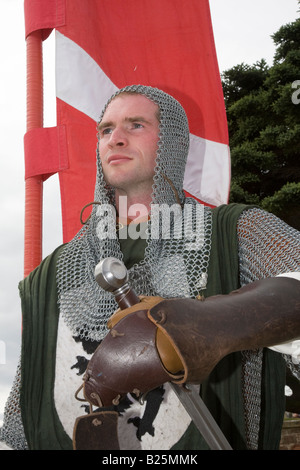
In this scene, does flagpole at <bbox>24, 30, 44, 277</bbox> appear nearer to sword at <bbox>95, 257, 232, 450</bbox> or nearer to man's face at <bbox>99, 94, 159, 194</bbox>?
man's face at <bbox>99, 94, 159, 194</bbox>

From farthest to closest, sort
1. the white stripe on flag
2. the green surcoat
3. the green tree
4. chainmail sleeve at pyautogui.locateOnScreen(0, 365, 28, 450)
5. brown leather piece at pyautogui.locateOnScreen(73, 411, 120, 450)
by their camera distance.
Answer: the green tree < the white stripe on flag < chainmail sleeve at pyautogui.locateOnScreen(0, 365, 28, 450) < the green surcoat < brown leather piece at pyautogui.locateOnScreen(73, 411, 120, 450)

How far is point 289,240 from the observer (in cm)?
214

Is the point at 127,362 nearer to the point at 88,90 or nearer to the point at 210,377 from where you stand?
the point at 210,377

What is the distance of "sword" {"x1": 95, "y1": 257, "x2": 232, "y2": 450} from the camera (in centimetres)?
140

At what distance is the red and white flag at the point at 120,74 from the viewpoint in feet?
13.9

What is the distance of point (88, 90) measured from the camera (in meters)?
4.45

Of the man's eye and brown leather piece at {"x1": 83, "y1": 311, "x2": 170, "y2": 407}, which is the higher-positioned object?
the man's eye

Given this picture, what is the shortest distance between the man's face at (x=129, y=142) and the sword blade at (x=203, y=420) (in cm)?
129

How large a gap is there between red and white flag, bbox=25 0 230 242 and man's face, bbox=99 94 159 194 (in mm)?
1579

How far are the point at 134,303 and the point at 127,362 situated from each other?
196mm

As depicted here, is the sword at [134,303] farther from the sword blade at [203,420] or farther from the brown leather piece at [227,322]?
the brown leather piece at [227,322]

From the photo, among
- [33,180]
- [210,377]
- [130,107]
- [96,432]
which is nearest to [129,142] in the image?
[130,107]

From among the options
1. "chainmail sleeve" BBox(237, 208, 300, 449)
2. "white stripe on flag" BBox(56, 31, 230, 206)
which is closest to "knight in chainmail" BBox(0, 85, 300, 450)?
"chainmail sleeve" BBox(237, 208, 300, 449)
